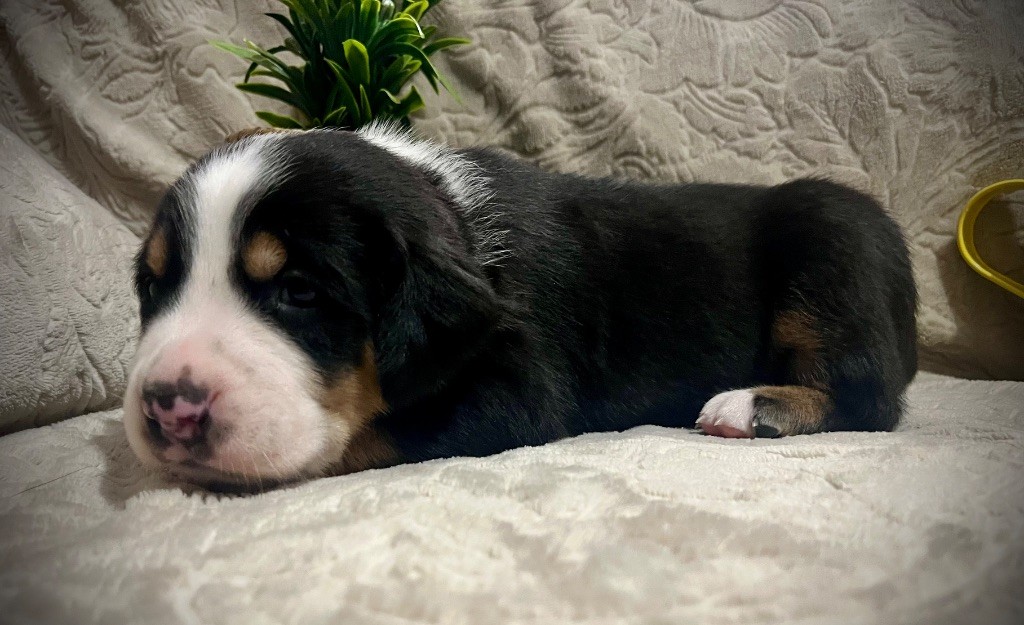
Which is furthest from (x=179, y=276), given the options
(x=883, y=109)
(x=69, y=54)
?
(x=883, y=109)

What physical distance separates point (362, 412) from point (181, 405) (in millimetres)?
371

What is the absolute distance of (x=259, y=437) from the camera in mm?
1248

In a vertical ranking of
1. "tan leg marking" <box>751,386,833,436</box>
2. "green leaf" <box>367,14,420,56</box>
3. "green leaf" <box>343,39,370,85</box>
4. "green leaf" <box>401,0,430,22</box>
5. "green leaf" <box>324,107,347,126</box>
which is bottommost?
"tan leg marking" <box>751,386,833,436</box>

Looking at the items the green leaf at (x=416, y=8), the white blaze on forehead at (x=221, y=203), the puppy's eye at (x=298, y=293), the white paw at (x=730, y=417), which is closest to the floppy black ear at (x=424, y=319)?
the puppy's eye at (x=298, y=293)

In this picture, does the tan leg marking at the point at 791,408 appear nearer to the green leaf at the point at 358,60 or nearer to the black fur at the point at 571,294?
the black fur at the point at 571,294

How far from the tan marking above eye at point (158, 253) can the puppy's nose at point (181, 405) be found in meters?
0.36

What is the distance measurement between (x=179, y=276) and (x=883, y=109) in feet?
8.25

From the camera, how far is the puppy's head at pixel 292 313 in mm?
1240

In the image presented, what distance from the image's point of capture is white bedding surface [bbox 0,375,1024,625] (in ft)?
2.66

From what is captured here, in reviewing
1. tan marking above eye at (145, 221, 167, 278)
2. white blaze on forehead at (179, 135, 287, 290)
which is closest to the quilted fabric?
tan marking above eye at (145, 221, 167, 278)

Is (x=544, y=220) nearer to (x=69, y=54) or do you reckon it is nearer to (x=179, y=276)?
(x=179, y=276)

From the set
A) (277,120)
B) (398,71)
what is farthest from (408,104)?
(277,120)

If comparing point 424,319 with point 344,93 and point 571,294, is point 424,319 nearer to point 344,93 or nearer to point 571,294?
point 571,294

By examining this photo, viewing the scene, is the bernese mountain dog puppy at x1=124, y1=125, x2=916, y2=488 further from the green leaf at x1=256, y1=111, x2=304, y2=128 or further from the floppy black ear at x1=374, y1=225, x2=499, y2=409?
the green leaf at x1=256, y1=111, x2=304, y2=128
